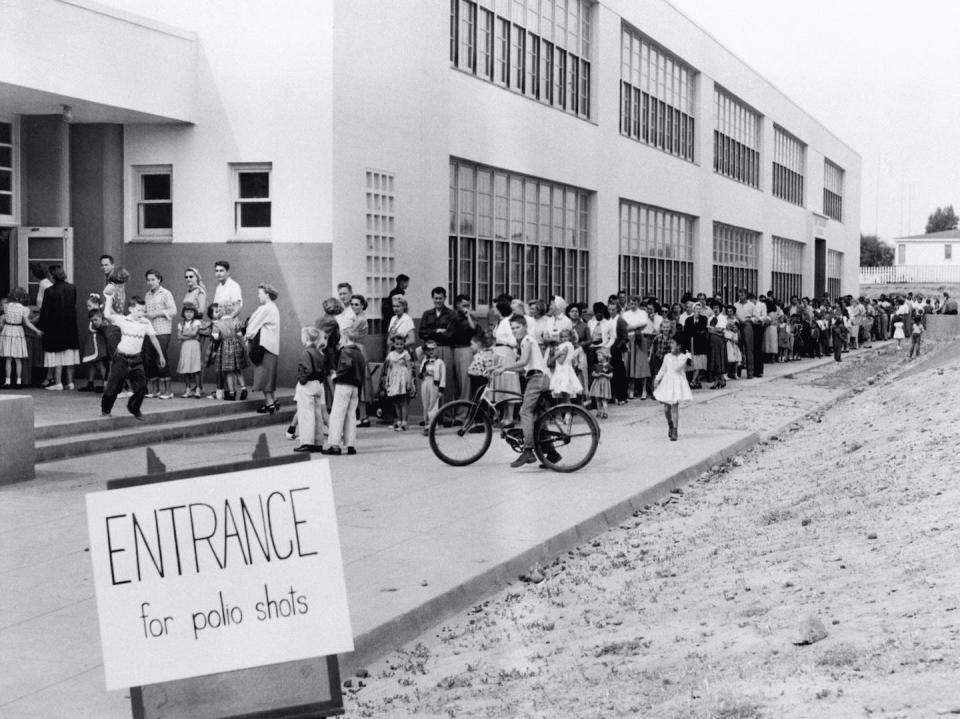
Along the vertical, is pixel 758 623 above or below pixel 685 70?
below

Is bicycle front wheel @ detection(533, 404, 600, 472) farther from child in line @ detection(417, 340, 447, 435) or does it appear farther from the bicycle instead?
child in line @ detection(417, 340, 447, 435)

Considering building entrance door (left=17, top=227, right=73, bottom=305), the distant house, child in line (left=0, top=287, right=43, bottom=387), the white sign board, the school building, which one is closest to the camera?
the white sign board

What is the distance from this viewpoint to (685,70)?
127ft

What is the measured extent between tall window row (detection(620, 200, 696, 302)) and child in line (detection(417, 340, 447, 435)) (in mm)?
15976

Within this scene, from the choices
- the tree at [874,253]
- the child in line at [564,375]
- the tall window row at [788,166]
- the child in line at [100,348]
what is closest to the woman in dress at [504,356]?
the child in line at [564,375]

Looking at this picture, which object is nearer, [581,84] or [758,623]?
[758,623]

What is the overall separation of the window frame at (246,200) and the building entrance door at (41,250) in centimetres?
243

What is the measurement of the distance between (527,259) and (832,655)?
21.6 metres

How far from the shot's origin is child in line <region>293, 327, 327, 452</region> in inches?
570

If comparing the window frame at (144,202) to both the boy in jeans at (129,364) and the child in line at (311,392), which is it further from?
the child in line at (311,392)

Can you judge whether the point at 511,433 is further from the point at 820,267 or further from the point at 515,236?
the point at 820,267

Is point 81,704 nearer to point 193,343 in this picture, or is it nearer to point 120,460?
point 120,460

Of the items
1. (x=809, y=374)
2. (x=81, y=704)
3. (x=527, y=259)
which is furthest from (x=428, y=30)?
(x=81, y=704)

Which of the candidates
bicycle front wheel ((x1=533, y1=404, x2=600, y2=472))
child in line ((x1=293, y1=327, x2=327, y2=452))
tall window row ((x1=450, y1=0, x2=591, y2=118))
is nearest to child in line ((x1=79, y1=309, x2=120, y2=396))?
child in line ((x1=293, y1=327, x2=327, y2=452))
